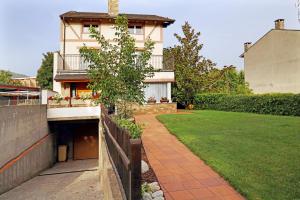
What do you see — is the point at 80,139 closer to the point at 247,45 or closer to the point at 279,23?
the point at 247,45

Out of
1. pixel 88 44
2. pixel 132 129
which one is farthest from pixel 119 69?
pixel 88 44

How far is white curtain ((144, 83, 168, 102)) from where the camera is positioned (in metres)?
18.9

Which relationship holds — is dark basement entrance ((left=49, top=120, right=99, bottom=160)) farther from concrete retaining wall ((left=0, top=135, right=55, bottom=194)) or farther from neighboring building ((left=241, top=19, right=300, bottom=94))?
neighboring building ((left=241, top=19, right=300, bottom=94))

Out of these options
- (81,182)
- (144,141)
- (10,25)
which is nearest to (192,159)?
(144,141)

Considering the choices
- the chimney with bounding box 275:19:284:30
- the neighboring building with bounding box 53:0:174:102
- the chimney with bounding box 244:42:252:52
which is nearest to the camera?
the neighboring building with bounding box 53:0:174:102

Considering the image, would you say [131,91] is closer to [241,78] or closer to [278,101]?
[278,101]

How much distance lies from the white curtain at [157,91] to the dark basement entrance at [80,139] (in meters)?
5.24

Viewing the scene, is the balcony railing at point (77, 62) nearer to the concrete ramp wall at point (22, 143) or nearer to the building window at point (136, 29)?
the building window at point (136, 29)

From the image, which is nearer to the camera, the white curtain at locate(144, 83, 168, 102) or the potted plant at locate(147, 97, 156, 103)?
the potted plant at locate(147, 97, 156, 103)

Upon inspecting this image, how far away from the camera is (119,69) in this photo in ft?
25.4

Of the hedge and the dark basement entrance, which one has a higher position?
the hedge

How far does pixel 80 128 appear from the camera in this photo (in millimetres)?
17984

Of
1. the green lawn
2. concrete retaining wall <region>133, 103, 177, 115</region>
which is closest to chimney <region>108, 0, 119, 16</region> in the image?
concrete retaining wall <region>133, 103, 177, 115</region>

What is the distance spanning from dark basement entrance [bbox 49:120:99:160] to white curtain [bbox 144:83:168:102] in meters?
5.24
